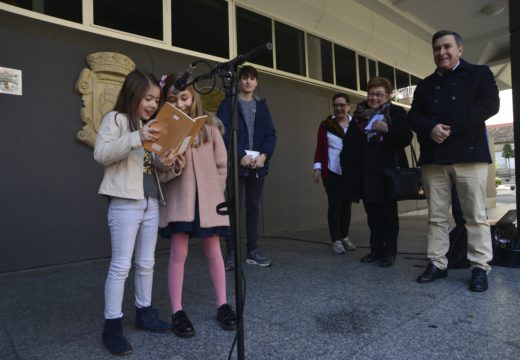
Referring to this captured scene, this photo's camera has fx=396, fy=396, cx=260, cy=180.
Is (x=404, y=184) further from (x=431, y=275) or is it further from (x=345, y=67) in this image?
(x=345, y=67)

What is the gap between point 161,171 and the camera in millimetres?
2436

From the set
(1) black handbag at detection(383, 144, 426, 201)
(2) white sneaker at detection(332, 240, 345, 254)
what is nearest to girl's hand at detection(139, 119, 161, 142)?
(1) black handbag at detection(383, 144, 426, 201)

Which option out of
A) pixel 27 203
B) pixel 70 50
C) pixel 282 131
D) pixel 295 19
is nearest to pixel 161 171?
pixel 27 203

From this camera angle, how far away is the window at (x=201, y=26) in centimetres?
536

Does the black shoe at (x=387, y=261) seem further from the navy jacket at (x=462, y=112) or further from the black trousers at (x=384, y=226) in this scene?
the navy jacket at (x=462, y=112)

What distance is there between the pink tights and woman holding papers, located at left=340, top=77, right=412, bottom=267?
74.2 inches

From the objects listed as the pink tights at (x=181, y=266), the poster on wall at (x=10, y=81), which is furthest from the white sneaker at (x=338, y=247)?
the poster on wall at (x=10, y=81)

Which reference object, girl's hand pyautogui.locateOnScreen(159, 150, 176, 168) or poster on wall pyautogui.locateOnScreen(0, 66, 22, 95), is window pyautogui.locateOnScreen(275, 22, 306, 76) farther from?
girl's hand pyautogui.locateOnScreen(159, 150, 176, 168)

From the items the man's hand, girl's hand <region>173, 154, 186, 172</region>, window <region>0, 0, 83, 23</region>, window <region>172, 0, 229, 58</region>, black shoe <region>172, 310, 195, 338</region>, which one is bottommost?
black shoe <region>172, 310, 195, 338</region>

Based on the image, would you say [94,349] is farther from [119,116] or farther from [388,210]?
[388,210]

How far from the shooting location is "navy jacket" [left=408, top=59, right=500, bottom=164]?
299 centimetres

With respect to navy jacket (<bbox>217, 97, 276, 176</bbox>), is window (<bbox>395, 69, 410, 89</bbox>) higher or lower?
higher

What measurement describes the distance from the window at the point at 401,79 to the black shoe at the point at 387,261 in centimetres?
708

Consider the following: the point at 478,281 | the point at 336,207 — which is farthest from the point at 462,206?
the point at 336,207
